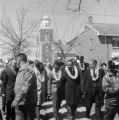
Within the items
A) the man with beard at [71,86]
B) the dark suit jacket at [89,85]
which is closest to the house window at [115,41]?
the dark suit jacket at [89,85]

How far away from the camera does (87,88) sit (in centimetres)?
994

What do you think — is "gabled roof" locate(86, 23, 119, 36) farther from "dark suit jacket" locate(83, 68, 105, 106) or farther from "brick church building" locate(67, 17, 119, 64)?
"dark suit jacket" locate(83, 68, 105, 106)

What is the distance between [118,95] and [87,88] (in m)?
2.73

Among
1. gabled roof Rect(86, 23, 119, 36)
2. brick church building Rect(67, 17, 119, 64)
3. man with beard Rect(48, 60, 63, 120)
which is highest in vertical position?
gabled roof Rect(86, 23, 119, 36)

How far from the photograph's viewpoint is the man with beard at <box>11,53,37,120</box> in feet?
22.0

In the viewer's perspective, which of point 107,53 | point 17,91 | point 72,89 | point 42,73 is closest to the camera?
point 17,91

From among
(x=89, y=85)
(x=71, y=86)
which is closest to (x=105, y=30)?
(x=89, y=85)

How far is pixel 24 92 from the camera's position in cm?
669

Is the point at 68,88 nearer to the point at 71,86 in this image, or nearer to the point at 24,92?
the point at 71,86

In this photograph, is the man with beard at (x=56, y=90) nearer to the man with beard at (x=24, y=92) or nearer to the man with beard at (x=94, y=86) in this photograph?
the man with beard at (x=94, y=86)

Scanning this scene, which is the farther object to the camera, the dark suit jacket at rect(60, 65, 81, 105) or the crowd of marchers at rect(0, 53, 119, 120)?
the dark suit jacket at rect(60, 65, 81, 105)

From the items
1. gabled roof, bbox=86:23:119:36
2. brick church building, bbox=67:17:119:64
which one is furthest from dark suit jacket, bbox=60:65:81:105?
gabled roof, bbox=86:23:119:36

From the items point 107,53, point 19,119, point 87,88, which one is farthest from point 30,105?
point 107,53

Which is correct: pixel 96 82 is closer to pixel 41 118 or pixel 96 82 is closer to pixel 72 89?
pixel 72 89
